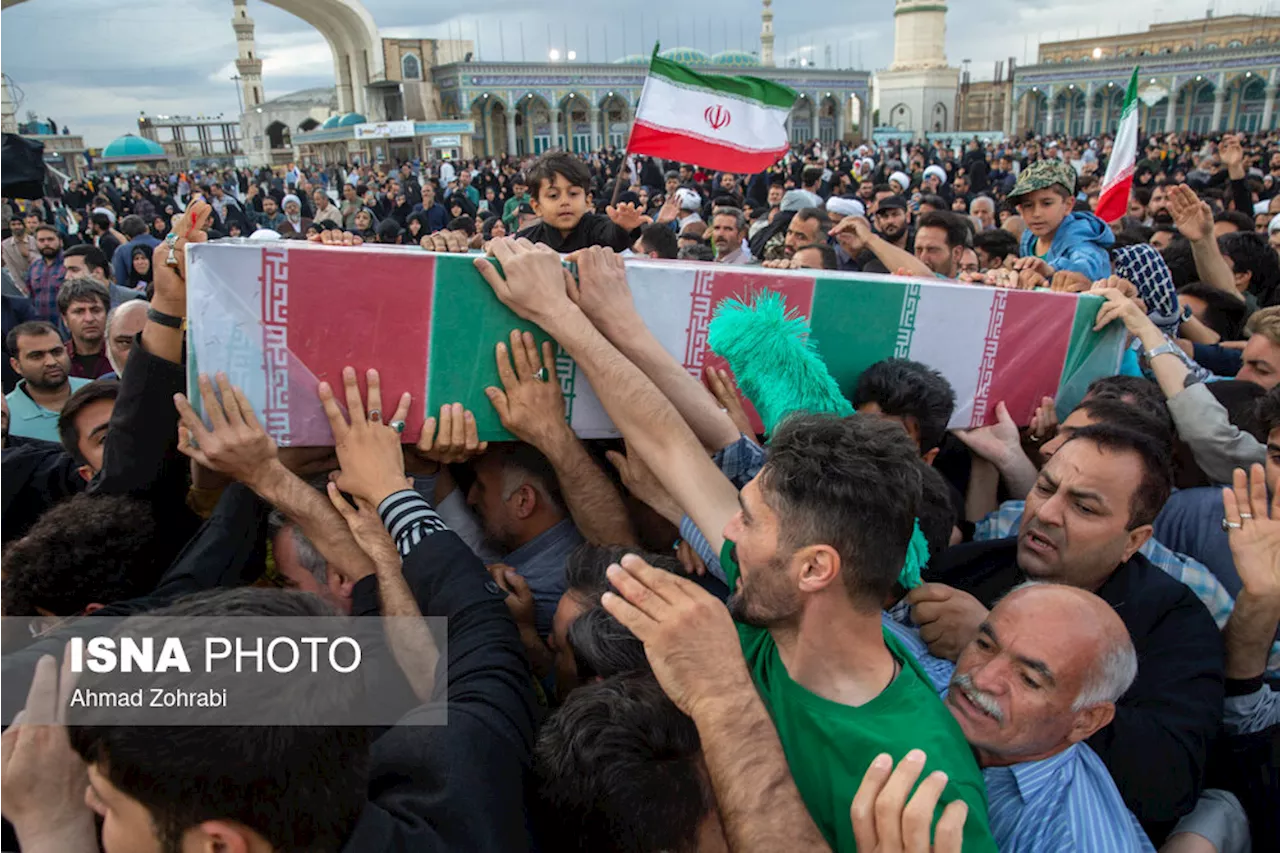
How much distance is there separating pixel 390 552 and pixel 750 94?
2.77 meters

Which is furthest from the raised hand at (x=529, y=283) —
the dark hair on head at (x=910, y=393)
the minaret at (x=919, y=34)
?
the minaret at (x=919, y=34)

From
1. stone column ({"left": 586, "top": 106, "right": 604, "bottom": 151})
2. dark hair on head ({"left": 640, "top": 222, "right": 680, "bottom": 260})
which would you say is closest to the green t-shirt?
dark hair on head ({"left": 640, "top": 222, "right": 680, "bottom": 260})

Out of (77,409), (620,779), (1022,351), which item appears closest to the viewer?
(620,779)

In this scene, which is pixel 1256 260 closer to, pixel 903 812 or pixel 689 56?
pixel 903 812

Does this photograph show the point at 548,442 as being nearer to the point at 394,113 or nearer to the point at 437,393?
the point at 437,393

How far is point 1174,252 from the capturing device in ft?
18.0

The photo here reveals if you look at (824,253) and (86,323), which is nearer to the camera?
(824,253)

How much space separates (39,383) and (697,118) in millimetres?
3429

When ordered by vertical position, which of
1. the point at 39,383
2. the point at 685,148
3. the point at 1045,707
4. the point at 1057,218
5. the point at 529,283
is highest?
the point at 685,148

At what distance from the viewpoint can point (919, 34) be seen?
5866cm

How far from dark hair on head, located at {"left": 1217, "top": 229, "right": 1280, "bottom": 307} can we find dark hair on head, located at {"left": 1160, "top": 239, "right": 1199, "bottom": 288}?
7.1 inches

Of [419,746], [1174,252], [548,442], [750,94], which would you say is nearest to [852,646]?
[419,746]

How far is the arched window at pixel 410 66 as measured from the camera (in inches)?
1882

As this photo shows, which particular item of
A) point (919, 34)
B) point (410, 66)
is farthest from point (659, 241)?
point (919, 34)
